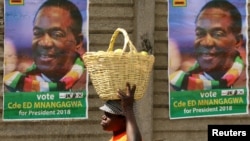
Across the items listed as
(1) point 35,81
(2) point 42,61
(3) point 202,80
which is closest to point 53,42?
(2) point 42,61

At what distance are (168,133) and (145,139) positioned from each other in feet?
1.26

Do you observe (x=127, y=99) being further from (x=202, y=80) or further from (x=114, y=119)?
(x=202, y=80)

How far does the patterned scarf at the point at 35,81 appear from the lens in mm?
7223

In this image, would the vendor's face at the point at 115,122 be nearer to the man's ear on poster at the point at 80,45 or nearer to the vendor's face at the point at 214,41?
the man's ear on poster at the point at 80,45

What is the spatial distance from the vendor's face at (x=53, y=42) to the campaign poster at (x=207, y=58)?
50.3 inches

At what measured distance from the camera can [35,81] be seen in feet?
23.8

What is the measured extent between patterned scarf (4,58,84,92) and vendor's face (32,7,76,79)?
0.07m

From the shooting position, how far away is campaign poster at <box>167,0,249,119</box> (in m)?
7.60

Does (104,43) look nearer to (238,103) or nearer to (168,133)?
(168,133)

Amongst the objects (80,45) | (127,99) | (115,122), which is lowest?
(115,122)

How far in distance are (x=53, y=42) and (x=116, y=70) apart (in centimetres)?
368

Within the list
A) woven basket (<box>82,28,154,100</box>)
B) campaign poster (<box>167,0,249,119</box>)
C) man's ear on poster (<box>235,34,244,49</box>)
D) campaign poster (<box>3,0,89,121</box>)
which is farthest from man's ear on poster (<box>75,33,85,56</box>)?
woven basket (<box>82,28,154,100</box>)

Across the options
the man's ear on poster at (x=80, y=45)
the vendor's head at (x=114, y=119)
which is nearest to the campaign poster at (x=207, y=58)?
the man's ear on poster at (x=80, y=45)

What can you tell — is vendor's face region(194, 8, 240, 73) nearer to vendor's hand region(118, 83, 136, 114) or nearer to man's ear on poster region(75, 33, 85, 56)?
man's ear on poster region(75, 33, 85, 56)
